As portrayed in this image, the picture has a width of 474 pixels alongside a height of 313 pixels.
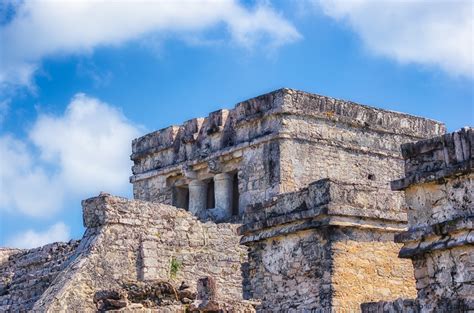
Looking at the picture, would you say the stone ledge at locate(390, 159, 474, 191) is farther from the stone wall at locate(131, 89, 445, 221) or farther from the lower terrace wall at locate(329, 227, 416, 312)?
the stone wall at locate(131, 89, 445, 221)

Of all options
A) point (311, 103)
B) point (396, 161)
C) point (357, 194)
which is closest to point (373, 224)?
point (357, 194)

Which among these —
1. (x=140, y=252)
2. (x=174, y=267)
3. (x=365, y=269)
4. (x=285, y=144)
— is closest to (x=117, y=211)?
(x=140, y=252)

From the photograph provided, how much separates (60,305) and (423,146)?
672cm

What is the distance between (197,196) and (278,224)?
8097mm

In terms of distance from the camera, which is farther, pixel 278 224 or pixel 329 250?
pixel 278 224

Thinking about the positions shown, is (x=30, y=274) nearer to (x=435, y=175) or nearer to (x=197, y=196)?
(x=197, y=196)

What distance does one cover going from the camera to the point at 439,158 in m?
7.95

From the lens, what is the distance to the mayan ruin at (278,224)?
26.0ft

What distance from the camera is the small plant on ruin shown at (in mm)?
14441

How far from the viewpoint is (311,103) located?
17109mm

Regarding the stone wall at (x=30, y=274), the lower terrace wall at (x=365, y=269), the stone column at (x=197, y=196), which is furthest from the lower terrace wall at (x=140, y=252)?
the lower terrace wall at (x=365, y=269)

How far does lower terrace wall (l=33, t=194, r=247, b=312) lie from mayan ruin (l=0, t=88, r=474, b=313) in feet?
0.07

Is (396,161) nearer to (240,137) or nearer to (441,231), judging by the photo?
(240,137)

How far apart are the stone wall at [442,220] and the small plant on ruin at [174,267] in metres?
6.85
